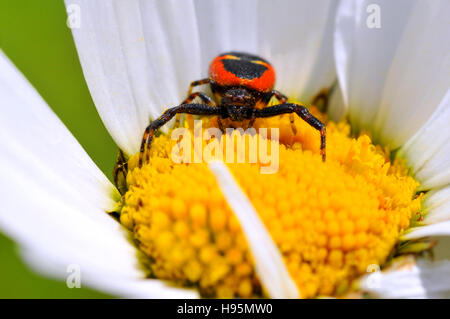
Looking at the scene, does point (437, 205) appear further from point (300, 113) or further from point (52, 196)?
point (52, 196)

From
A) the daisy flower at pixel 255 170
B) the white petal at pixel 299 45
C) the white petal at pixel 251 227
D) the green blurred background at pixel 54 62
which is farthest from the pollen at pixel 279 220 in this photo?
the white petal at pixel 299 45

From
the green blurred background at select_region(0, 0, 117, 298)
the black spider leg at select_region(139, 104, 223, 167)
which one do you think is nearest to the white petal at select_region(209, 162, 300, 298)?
the black spider leg at select_region(139, 104, 223, 167)

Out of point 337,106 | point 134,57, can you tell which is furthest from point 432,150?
point 134,57

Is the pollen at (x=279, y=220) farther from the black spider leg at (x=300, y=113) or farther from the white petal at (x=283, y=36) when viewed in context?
the white petal at (x=283, y=36)

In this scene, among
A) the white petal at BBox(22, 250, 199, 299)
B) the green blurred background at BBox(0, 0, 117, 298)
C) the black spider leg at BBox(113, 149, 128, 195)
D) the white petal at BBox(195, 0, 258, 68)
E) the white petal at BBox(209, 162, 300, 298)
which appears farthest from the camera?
the white petal at BBox(195, 0, 258, 68)

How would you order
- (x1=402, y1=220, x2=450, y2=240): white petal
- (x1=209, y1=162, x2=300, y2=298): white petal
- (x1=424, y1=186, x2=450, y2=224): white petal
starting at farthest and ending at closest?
1. (x1=424, y1=186, x2=450, y2=224): white petal
2. (x1=402, y1=220, x2=450, y2=240): white petal
3. (x1=209, y1=162, x2=300, y2=298): white petal

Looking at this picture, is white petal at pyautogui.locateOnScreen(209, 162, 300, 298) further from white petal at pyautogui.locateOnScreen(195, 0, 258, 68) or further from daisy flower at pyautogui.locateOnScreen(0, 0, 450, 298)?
white petal at pyautogui.locateOnScreen(195, 0, 258, 68)
